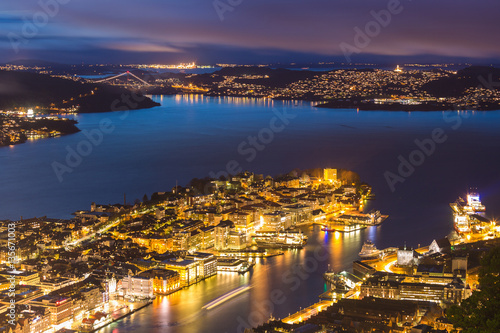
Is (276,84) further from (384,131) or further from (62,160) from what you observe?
(62,160)

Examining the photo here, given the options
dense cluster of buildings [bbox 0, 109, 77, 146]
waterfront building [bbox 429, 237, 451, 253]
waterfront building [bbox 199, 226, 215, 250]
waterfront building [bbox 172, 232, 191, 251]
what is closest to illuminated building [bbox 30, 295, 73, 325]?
waterfront building [bbox 172, 232, 191, 251]

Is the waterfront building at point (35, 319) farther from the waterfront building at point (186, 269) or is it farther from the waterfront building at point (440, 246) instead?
the waterfront building at point (440, 246)

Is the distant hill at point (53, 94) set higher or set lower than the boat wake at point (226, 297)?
higher

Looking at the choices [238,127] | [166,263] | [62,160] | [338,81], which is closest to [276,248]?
[166,263]

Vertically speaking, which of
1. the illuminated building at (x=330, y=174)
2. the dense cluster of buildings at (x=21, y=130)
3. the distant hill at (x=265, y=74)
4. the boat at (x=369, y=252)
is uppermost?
the distant hill at (x=265, y=74)

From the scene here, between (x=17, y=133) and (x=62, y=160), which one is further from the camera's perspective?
(x=17, y=133)

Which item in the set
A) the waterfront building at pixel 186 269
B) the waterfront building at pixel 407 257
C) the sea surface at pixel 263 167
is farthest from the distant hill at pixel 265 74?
the waterfront building at pixel 186 269

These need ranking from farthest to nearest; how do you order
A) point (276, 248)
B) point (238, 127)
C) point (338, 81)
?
point (338, 81) → point (238, 127) → point (276, 248)
